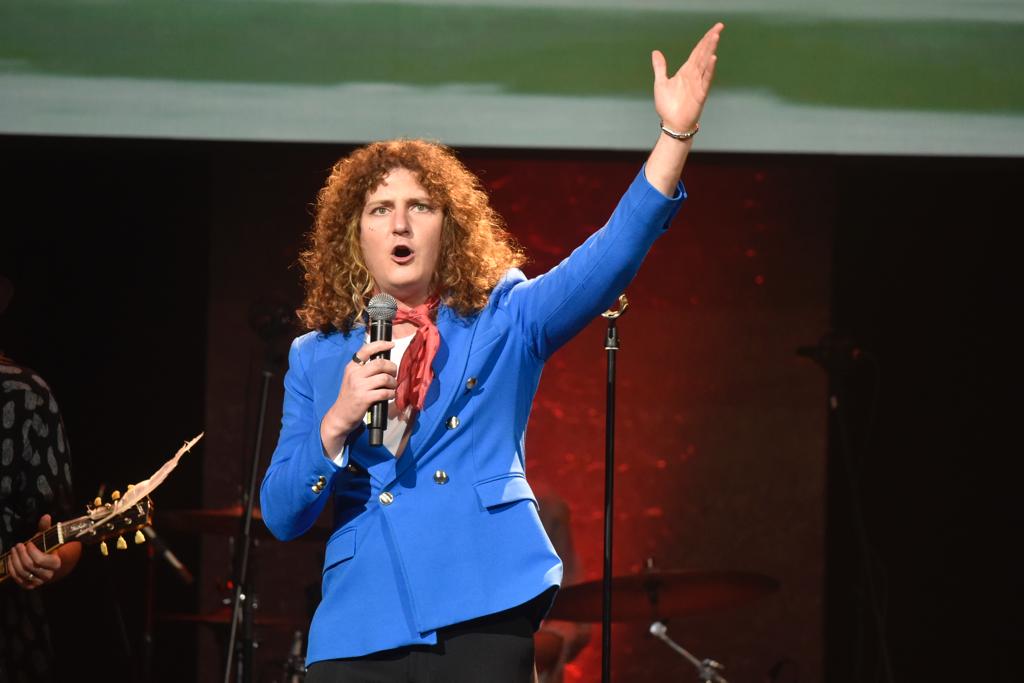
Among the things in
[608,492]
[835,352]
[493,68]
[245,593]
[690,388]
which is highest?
[493,68]

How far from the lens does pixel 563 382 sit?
491 centimetres

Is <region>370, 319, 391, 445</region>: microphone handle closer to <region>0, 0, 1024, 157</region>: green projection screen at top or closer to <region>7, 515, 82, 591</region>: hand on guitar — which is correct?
<region>7, 515, 82, 591</region>: hand on guitar

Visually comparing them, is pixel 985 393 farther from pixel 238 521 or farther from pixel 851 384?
pixel 238 521

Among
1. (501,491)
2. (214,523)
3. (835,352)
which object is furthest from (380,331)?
(835,352)

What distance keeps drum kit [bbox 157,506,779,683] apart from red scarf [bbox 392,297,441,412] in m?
1.68

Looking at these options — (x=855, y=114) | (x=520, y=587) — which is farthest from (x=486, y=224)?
(x=855, y=114)

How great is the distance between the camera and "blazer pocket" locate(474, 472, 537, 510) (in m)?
1.77

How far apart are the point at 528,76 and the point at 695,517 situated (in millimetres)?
2005

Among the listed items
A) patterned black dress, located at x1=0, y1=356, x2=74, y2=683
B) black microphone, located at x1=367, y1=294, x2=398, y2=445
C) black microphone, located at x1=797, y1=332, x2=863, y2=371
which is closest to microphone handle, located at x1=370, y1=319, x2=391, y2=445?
black microphone, located at x1=367, y1=294, x2=398, y2=445

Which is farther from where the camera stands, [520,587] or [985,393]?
[985,393]

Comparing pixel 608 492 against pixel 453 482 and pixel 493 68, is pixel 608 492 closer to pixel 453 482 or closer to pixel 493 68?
pixel 453 482

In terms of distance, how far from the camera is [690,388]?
192 inches

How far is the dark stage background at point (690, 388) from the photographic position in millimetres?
4531

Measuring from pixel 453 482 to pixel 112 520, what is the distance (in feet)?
3.78
